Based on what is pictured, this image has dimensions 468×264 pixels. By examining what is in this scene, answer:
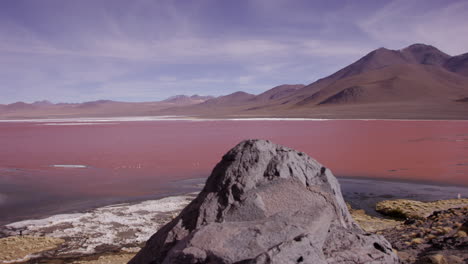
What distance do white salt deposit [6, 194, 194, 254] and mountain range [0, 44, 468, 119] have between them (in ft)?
Answer: 145

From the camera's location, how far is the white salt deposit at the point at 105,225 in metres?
6.03

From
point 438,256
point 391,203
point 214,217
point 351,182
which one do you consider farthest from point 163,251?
point 351,182

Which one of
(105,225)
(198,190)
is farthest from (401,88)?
(105,225)

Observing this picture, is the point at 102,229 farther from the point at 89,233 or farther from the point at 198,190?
the point at 198,190

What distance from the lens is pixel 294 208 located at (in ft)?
10.6

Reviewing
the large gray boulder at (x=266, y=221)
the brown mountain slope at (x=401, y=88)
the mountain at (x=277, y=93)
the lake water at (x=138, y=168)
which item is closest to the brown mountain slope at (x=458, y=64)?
the brown mountain slope at (x=401, y=88)

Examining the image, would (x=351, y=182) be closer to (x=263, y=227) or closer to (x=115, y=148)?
(x=263, y=227)

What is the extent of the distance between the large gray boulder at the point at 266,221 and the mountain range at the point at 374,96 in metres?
45.9

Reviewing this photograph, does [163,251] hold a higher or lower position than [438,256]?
higher

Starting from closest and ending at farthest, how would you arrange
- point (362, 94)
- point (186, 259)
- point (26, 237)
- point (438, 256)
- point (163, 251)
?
point (186, 259), point (163, 251), point (438, 256), point (26, 237), point (362, 94)

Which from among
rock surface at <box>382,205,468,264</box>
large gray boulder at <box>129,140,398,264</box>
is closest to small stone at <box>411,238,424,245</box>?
rock surface at <box>382,205,468,264</box>

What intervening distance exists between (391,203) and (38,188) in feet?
28.6

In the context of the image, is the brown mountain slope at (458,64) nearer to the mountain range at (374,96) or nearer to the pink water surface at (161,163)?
the mountain range at (374,96)

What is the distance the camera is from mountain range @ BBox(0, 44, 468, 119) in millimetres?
59438
